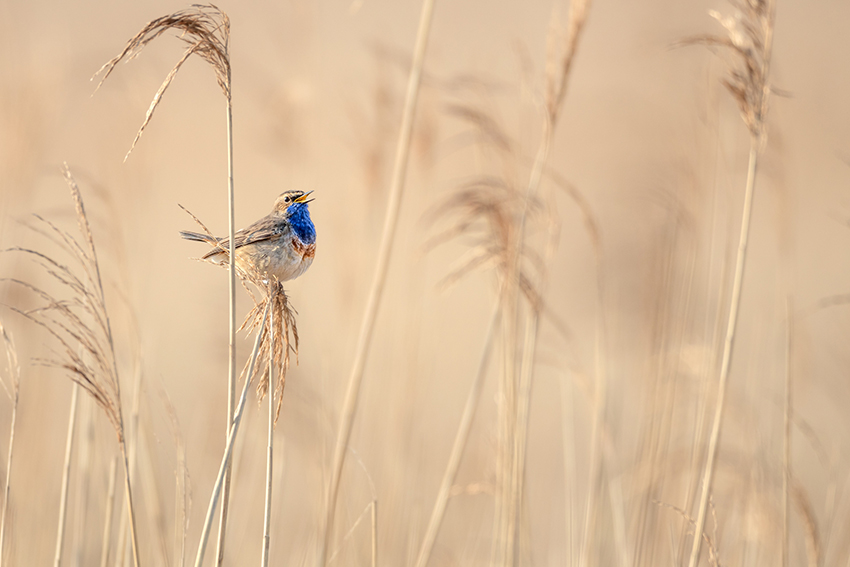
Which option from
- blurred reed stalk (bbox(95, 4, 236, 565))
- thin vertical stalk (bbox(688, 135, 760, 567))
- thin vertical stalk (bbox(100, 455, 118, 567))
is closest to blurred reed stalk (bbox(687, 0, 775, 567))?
thin vertical stalk (bbox(688, 135, 760, 567))

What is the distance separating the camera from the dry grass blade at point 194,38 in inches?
62.1

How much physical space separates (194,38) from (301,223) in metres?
1.19

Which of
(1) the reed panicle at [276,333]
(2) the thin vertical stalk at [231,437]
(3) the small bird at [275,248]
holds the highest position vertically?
(3) the small bird at [275,248]

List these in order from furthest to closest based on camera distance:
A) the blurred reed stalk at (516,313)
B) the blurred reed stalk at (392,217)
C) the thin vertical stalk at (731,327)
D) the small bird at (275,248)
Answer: the small bird at (275,248), the blurred reed stalk at (516,313), the thin vertical stalk at (731,327), the blurred reed stalk at (392,217)

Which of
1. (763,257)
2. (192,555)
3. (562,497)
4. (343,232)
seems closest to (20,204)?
(343,232)

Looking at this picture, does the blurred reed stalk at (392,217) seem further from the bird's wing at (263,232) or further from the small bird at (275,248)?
the bird's wing at (263,232)

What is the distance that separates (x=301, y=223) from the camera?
2795 millimetres

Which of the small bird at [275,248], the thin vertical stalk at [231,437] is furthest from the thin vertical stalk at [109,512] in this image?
the small bird at [275,248]

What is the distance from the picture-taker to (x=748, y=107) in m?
2.14

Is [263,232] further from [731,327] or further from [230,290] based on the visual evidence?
[731,327]

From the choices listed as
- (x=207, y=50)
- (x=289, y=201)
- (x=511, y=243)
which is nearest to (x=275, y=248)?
(x=289, y=201)

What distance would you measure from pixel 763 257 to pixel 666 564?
34.1 feet

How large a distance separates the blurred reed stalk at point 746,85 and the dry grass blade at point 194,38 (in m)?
1.46

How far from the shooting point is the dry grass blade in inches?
62.1
